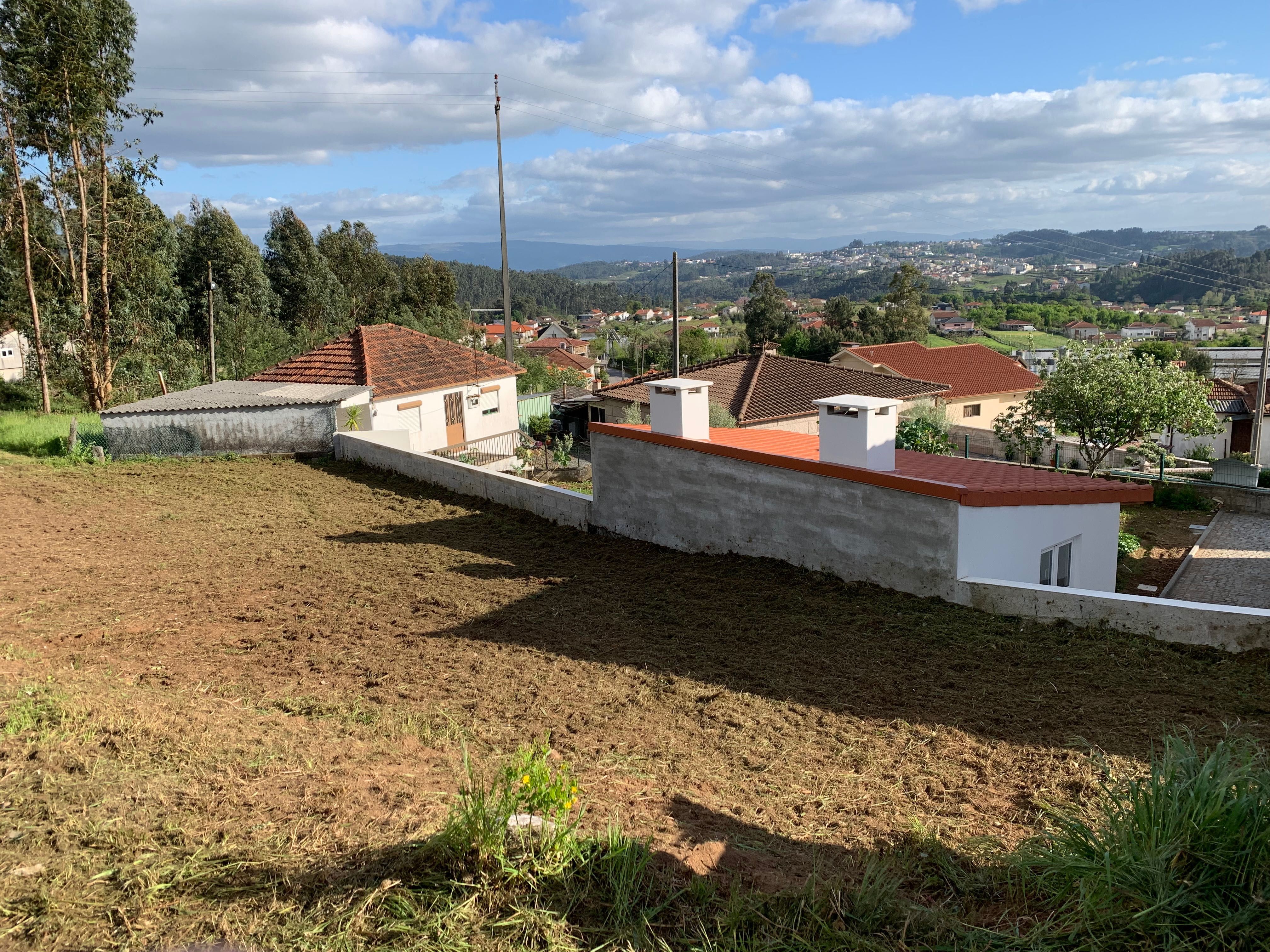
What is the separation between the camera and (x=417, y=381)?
2416cm

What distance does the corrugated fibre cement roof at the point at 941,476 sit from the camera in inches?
353

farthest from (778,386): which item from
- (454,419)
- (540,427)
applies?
(454,419)

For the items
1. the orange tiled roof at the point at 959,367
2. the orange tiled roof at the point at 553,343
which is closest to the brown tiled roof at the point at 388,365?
the orange tiled roof at the point at 959,367

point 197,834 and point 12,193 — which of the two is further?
point 12,193

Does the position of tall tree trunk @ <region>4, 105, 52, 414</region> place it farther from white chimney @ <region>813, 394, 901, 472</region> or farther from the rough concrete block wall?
white chimney @ <region>813, 394, 901, 472</region>

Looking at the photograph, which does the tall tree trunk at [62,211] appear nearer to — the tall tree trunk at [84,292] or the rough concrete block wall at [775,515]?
the tall tree trunk at [84,292]

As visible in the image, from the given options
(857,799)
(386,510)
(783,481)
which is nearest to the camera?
(857,799)

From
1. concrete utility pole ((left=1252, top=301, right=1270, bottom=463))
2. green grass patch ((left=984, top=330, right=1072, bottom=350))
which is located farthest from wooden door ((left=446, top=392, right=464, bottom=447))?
green grass patch ((left=984, top=330, right=1072, bottom=350))

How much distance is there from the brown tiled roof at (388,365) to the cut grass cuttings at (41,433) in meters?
4.73

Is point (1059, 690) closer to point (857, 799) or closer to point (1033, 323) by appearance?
point (857, 799)

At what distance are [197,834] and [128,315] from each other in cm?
2958

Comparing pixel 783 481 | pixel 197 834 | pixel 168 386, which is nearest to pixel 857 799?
pixel 197 834

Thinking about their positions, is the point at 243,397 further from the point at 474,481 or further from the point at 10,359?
the point at 10,359

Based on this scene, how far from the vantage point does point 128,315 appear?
28688mm
